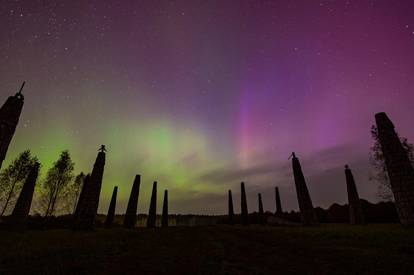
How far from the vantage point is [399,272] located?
4750 millimetres

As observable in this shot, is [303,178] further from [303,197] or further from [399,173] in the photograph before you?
[399,173]

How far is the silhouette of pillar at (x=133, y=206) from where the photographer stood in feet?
87.8

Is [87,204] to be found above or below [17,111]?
below

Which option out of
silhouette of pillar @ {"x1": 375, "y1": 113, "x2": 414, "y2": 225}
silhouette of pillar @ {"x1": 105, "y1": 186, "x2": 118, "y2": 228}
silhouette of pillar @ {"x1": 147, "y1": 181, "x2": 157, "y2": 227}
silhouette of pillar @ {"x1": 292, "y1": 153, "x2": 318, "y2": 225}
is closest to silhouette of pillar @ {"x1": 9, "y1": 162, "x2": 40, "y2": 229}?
silhouette of pillar @ {"x1": 105, "y1": 186, "x2": 118, "y2": 228}

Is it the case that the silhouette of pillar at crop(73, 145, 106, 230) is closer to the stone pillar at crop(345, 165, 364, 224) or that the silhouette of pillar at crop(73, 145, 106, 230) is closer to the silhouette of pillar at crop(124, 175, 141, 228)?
the silhouette of pillar at crop(124, 175, 141, 228)

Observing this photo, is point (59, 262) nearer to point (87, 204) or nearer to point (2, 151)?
point (2, 151)

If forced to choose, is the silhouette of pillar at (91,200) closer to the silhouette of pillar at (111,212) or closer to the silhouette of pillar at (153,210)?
the silhouette of pillar at (111,212)

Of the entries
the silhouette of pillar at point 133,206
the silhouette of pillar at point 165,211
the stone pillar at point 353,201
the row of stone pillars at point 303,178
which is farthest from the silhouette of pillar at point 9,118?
the stone pillar at point 353,201

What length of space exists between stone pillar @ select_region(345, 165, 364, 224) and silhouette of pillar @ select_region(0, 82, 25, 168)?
87.0ft

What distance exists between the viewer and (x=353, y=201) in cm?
2272

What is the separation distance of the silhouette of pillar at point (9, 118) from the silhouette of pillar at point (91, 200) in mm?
8293

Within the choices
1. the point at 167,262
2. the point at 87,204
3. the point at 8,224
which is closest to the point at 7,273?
the point at 167,262

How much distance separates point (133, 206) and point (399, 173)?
24.9 m

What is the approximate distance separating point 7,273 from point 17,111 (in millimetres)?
10319
